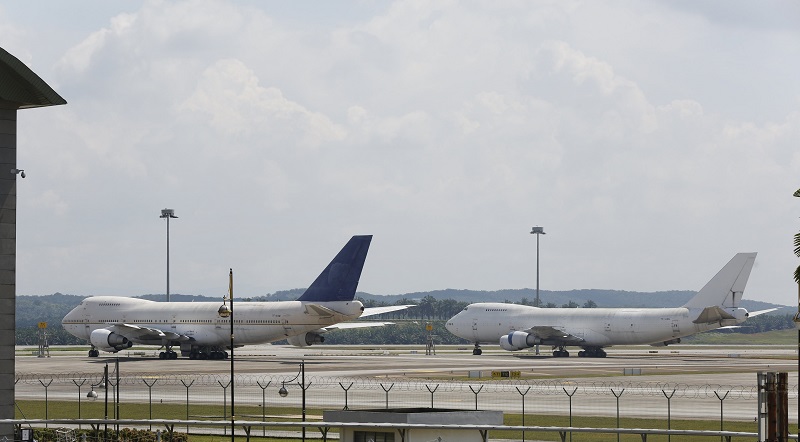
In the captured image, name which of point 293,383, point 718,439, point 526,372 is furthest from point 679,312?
point 718,439

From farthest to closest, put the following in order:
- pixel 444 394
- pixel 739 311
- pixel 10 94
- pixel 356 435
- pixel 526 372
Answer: pixel 739 311
pixel 526 372
pixel 444 394
pixel 10 94
pixel 356 435

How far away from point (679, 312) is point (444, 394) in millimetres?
45098

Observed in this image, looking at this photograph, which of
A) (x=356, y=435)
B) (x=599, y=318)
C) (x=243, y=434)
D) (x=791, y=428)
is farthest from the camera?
(x=599, y=318)

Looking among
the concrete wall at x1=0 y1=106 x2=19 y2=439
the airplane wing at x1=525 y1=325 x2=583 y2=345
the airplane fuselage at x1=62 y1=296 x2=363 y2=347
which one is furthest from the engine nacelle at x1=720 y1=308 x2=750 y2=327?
the concrete wall at x1=0 y1=106 x2=19 y2=439

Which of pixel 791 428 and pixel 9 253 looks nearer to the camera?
pixel 9 253

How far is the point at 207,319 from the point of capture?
97625 millimetres

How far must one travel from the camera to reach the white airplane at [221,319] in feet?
294

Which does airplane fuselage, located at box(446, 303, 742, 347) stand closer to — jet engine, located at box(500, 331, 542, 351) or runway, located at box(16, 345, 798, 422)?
jet engine, located at box(500, 331, 542, 351)

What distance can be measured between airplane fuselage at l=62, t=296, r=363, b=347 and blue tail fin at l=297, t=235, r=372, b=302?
636 mm

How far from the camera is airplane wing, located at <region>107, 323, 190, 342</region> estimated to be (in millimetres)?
97875

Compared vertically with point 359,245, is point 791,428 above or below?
below

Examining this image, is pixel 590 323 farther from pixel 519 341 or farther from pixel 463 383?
pixel 463 383

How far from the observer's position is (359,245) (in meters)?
90.4

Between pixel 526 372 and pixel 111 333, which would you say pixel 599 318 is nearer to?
pixel 526 372
